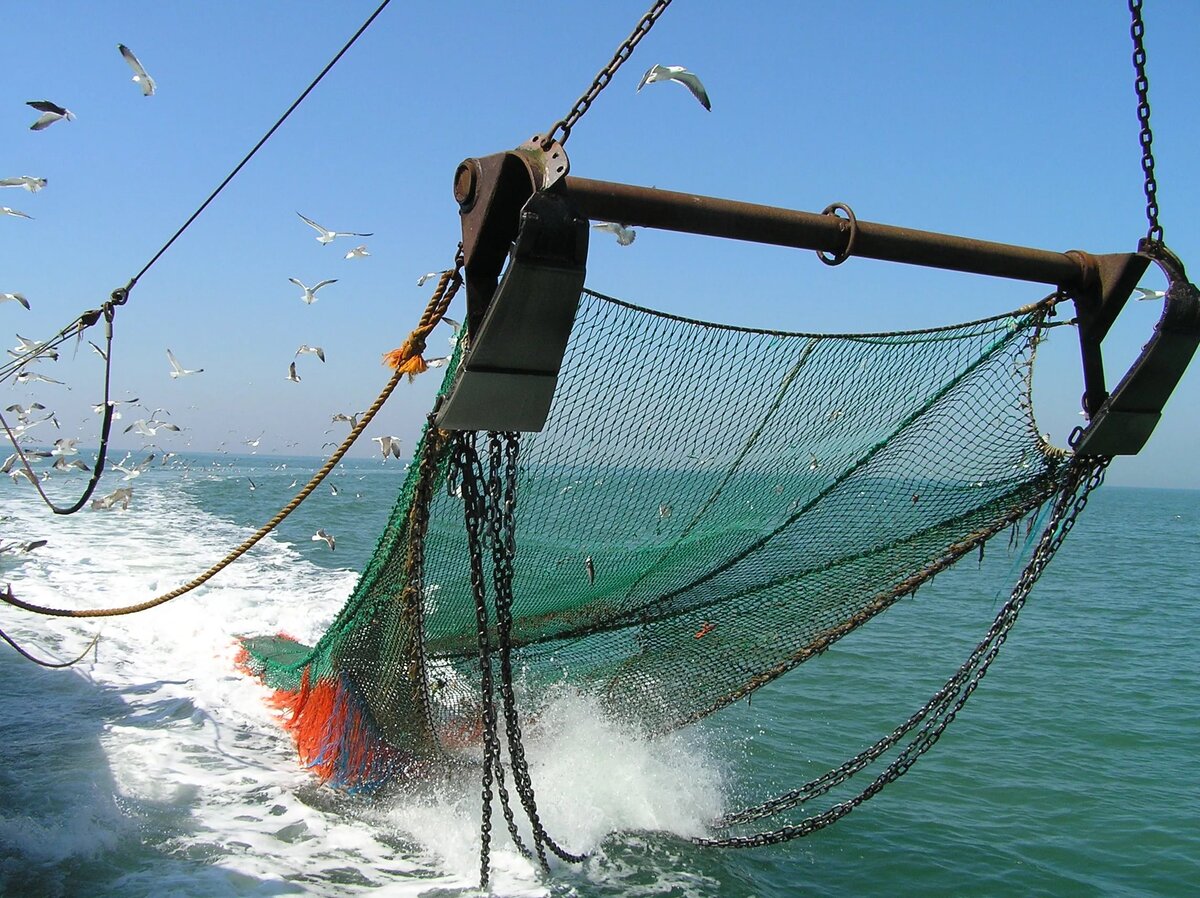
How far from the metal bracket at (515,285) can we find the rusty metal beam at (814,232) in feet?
0.33

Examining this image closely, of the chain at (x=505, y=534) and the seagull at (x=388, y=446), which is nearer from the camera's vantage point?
the chain at (x=505, y=534)

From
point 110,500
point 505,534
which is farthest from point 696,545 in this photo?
point 110,500

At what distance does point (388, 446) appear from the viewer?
7.71m

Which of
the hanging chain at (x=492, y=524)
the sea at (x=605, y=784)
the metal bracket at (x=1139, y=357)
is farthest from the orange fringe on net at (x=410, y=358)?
the sea at (x=605, y=784)

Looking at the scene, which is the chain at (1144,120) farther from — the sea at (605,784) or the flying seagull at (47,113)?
the flying seagull at (47,113)

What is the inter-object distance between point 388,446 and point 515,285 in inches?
225

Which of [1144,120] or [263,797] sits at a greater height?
[1144,120]

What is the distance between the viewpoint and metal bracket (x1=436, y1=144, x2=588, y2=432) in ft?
7.22

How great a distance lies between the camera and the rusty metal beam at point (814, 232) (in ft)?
7.77

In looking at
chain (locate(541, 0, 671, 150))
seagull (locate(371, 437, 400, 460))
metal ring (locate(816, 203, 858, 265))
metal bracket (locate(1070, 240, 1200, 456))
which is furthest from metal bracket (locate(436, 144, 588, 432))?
Result: seagull (locate(371, 437, 400, 460))

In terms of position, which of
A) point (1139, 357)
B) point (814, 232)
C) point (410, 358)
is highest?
point (814, 232)

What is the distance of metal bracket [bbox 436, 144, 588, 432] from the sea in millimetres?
2931

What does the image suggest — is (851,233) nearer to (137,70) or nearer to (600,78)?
(600,78)

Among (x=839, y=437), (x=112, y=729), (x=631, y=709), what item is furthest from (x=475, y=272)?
(x=112, y=729)
